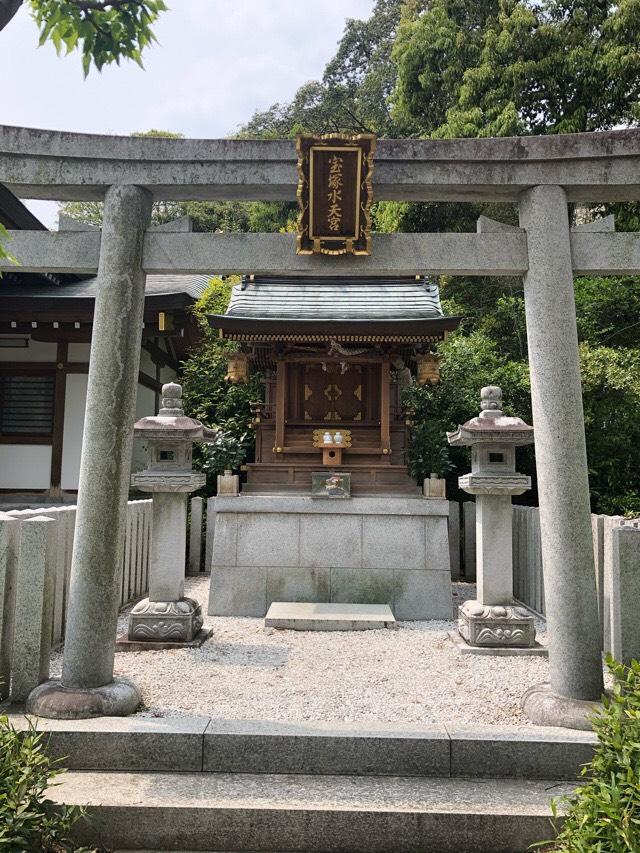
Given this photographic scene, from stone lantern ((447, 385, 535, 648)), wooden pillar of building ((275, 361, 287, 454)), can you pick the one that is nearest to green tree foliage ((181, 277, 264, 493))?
wooden pillar of building ((275, 361, 287, 454))

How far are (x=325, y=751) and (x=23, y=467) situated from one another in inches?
418

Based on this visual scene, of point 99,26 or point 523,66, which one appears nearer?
point 99,26

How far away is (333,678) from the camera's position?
591 centimetres

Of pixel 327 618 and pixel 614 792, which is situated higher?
pixel 614 792

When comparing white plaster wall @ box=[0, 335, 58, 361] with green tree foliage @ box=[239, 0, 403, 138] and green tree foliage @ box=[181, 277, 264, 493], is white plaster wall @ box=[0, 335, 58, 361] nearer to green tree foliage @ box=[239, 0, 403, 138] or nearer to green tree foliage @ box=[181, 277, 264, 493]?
green tree foliage @ box=[181, 277, 264, 493]

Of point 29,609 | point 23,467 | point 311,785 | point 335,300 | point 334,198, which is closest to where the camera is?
point 311,785

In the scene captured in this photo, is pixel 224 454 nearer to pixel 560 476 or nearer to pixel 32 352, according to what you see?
pixel 32 352

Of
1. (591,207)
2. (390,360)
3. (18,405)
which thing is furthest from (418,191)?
(591,207)

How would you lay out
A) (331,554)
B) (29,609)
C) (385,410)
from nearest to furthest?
(29,609)
(331,554)
(385,410)

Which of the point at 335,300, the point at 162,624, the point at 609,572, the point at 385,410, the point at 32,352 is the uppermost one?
the point at 335,300

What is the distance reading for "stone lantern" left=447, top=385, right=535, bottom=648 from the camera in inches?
277

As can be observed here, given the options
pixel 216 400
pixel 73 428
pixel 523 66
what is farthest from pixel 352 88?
pixel 73 428

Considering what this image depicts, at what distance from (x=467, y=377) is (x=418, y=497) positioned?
6.48 meters

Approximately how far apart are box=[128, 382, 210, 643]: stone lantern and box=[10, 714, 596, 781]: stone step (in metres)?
3.18
